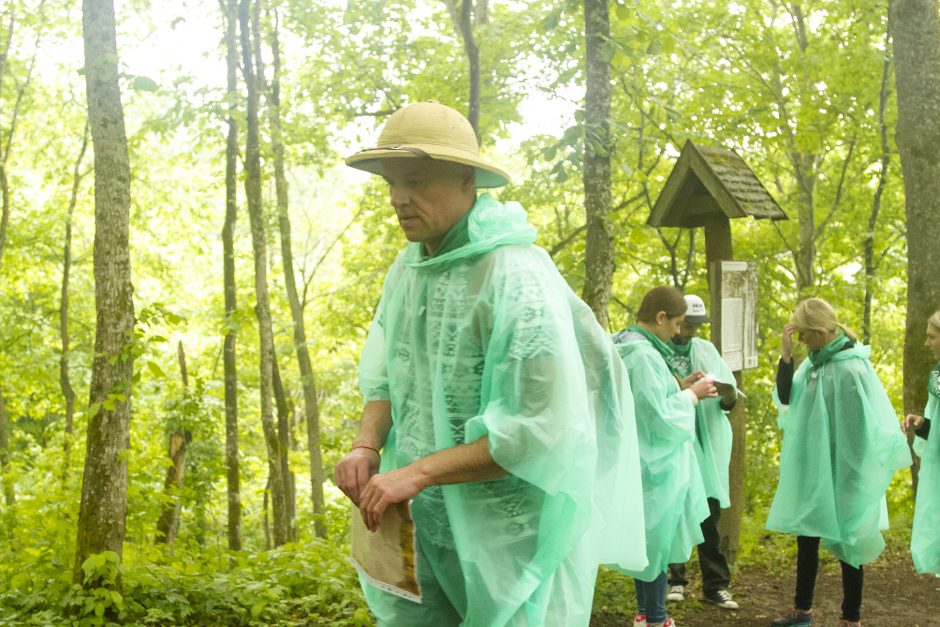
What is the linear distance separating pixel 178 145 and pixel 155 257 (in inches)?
151

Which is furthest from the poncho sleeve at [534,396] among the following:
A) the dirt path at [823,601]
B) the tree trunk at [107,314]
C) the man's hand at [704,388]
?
the dirt path at [823,601]

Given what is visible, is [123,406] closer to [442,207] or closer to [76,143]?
[442,207]

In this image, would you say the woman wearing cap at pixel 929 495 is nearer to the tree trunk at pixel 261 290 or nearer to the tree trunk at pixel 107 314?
the tree trunk at pixel 107 314

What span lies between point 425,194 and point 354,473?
77cm

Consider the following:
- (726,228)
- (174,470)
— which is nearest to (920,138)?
(726,228)

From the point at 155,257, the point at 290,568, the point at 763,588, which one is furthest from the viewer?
the point at 155,257

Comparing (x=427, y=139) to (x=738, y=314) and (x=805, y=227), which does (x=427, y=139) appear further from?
(x=805, y=227)

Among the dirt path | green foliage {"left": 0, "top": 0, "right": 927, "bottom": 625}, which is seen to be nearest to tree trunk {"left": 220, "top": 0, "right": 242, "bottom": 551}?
green foliage {"left": 0, "top": 0, "right": 927, "bottom": 625}

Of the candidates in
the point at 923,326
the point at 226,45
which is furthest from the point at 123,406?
the point at 226,45

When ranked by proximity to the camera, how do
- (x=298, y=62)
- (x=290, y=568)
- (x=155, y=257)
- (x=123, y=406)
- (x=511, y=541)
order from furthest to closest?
(x=155, y=257) < (x=298, y=62) < (x=290, y=568) < (x=123, y=406) < (x=511, y=541)

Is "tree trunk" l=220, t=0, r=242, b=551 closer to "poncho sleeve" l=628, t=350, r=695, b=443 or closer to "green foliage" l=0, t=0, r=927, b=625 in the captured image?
"green foliage" l=0, t=0, r=927, b=625

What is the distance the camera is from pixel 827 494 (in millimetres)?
5762

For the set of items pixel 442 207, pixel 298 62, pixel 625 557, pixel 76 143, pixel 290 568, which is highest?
pixel 298 62

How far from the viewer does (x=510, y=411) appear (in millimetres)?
2240
